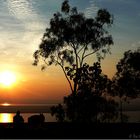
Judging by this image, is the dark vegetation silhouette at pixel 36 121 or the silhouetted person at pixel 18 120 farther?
the dark vegetation silhouette at pixel 36 121

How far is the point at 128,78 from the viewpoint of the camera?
57.6 metres

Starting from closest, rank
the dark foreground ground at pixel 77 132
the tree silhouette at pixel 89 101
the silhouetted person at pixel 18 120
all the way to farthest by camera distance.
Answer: the dark foreground ground at pixel 77 132
the silhouetted person at pixel 18 120
the tree silhouette at pixel 89 101

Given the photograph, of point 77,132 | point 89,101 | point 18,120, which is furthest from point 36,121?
point 89,101

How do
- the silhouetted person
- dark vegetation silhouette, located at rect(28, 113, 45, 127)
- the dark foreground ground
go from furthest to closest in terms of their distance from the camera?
dark vegetation silhouette, located at rect(28, 113, 45, 127), the silhouetted person, the dark foreground ground

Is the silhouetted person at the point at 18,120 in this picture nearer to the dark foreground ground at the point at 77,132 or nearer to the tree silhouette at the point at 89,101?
the dark foreground ground at the point at 77,132

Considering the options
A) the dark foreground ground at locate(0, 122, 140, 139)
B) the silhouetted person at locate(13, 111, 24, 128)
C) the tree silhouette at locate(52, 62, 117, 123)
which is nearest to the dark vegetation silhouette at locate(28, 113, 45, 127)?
the silhouetted person at locate(13, 111, 24, 128)

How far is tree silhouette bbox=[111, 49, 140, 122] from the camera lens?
184 feet

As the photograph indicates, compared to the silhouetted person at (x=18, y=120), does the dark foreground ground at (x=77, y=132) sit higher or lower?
lower

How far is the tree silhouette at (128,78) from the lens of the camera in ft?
184

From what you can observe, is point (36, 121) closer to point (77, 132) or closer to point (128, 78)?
point (77, 132)

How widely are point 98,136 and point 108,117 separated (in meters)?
26.4

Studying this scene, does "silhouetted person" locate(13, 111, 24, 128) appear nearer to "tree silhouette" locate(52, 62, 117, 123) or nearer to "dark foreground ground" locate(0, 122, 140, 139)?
"dark foreground ground" locate(0, 122, 140, 139)

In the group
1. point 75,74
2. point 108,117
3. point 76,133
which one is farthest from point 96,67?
point 76,133

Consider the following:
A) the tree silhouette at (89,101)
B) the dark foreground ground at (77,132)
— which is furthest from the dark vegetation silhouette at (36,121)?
the tree silhouette at (89,101)
